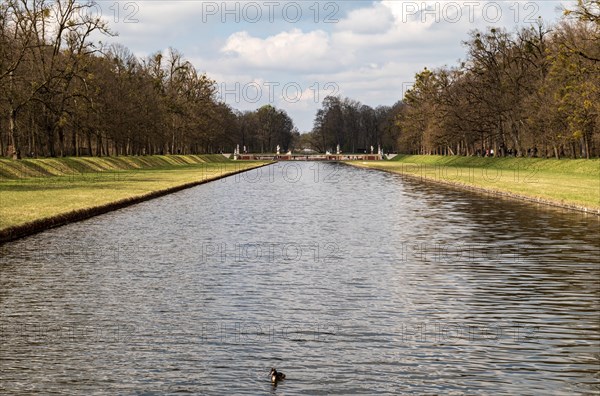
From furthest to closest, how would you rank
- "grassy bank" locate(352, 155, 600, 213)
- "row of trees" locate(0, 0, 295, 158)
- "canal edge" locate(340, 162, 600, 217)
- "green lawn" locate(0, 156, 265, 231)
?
"row of trees" locate(0, 0, 295, 158) < "grassy bank" locate(352, 155, 600, 213) < "canal edge" locate(340, 162, 600, 217) < "green lawn" locate(0, 156, 265, 231)

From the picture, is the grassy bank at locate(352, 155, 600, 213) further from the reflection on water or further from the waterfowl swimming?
the waterfowl swimming

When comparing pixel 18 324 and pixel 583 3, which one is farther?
Answer: pixel 583 3

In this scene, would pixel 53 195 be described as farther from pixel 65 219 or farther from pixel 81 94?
pixel 81 94

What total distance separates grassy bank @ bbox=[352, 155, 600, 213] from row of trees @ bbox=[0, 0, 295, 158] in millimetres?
33435

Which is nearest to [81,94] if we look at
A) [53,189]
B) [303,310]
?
[53,189]

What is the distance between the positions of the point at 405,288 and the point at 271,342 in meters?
4.85

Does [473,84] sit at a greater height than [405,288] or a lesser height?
greater

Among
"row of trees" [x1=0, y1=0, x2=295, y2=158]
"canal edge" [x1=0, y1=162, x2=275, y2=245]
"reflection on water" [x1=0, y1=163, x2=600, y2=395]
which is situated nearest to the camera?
"reflection on water" [x1=0, y1=163, x2=600, y2=395]

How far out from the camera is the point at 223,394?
8672 millimetres

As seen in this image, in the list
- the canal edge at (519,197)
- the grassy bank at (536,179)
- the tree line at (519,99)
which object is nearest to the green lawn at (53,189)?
the canal edge at (519,197)

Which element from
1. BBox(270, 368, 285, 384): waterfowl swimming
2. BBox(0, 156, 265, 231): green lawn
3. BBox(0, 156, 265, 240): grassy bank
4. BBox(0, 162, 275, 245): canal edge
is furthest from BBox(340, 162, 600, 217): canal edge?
BBox(270, 368, 285, 384): waterfowl swimming

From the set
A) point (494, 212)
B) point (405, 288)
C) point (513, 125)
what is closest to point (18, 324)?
point (405, 288)

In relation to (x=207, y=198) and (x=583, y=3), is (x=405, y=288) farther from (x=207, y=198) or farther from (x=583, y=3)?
(x=583, y=3)

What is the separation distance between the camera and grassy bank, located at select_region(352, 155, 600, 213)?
3791 cm
